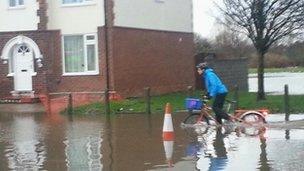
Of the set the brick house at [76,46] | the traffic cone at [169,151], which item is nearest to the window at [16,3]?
the brick house at [76,46]

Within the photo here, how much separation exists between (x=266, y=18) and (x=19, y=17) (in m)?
11.6

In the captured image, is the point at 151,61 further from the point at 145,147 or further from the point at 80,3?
the point at 145,147

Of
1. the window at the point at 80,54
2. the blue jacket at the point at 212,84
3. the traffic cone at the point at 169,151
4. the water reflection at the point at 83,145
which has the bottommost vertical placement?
the water reflection at the point at 83,145

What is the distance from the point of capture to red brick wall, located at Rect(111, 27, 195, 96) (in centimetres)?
2820

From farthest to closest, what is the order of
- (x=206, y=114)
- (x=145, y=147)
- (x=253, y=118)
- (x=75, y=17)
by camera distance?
(x=75, y=17)
(x=206, y=114)
(x=253, y=118)
(x=145, y=147)

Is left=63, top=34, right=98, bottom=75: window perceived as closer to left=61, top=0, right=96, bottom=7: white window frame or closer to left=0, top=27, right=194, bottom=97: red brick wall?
left=0, top=27, right=194, bottom=97: red brick wall

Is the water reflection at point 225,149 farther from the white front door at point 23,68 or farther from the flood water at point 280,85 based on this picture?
the flood water at point 280,85

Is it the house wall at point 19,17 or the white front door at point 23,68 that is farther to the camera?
the white front door at point 23,68

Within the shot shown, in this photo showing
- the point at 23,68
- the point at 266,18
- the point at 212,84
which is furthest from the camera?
the point at 23,68

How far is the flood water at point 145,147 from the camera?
11367mm

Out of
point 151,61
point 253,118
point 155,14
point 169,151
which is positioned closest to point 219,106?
point 253,118

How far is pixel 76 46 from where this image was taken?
28609mm

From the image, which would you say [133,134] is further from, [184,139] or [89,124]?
[89,124]

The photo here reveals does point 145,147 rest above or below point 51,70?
below
